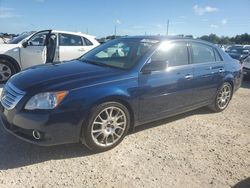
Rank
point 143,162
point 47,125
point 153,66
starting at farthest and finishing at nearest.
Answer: point 153,66
point 143,162
point 47,125

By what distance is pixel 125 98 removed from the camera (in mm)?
3863

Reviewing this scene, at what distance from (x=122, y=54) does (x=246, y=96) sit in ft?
15.2

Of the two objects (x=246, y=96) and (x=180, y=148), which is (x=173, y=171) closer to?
(x=180, y=148)

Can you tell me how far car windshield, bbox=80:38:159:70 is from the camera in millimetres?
4352

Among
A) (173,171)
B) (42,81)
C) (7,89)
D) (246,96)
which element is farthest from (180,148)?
(246,96)

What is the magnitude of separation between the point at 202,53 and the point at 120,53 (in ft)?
5.42

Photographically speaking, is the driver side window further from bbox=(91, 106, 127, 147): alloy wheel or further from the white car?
bbox=(91, 106, 127, 147): alloy wheel

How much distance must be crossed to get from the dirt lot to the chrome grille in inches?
23.3

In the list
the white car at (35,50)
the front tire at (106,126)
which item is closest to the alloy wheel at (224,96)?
the front tire at (106,126)

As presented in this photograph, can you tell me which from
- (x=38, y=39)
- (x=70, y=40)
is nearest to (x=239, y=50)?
(x=70, y=40)

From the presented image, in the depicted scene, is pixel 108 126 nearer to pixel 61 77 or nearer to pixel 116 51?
pixel 61 77

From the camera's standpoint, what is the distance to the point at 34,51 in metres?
7.84

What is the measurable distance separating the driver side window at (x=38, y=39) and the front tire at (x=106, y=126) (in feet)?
16.4

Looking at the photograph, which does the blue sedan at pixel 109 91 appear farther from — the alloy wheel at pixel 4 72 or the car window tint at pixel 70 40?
the alloy wheel at pixel 4 72
